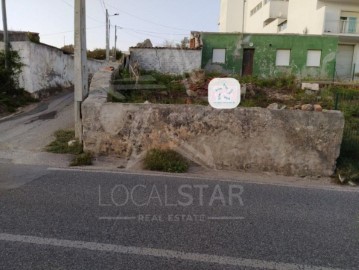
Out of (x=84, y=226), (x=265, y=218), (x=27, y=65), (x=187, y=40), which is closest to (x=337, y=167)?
(x=265, y=218)

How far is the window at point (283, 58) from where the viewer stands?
23453 mm

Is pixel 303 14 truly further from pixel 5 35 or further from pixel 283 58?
pixel 5 35

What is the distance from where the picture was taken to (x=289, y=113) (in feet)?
20.9

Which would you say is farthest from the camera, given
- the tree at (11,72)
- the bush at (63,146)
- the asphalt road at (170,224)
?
the tree at (11,72)

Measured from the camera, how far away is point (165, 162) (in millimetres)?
6258

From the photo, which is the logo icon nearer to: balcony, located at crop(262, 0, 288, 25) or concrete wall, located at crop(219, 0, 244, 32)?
balcony, located at crop(262, 0, 288, 25)

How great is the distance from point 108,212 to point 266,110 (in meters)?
3.91

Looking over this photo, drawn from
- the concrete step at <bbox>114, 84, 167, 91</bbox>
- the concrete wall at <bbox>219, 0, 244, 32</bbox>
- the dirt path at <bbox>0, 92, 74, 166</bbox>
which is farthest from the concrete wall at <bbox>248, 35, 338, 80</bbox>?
the concrete wall at <bbox>219, 0, 244, 32</bbox>

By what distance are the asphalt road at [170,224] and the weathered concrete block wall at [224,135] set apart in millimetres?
1076

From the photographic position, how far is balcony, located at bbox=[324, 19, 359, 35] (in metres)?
24.7

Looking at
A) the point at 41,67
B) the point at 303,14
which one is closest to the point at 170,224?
the point at 41,67

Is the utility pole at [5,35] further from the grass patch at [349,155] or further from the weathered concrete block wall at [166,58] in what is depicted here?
the grass patch at [349,155]

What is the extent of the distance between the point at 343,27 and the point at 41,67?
2275 centimetres

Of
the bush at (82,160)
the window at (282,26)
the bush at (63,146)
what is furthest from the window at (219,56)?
the bush at (82,160)
